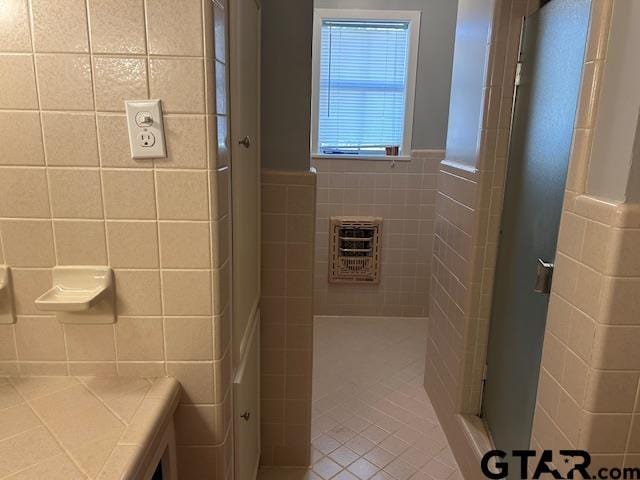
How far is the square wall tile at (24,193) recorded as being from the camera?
954 mm

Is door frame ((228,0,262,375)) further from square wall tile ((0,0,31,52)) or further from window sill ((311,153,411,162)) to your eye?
window sill ((311,153,411,162))

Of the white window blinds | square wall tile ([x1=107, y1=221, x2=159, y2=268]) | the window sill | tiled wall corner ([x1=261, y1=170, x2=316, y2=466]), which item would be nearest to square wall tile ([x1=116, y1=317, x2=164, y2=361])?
square wall tile ([x1=107, y1=221, x2=159, y2=268])

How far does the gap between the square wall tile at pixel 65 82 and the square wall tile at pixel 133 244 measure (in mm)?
256

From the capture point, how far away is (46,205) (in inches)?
38.2

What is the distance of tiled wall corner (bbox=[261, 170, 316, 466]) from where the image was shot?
70.4 inches

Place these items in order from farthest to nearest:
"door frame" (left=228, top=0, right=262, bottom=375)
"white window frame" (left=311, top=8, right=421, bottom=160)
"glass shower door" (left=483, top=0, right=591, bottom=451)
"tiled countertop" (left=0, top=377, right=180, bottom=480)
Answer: "white window frame" (left=311, top=8, right=421, bottom=160) → "glass shower door" (left=483, top=0, right=591, bottom=451) → "door frame" (left=228, top=0, right=262, bottom=375) → "tiled countertop" (left=0, top=377, right=180, bottom=480)

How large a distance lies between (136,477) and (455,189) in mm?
1901

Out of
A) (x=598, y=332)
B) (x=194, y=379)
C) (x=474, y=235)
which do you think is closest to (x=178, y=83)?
(x=194, y=379)

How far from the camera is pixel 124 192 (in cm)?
97

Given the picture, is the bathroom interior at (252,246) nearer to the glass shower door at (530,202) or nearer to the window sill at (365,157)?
the glass shower door at (530,202)

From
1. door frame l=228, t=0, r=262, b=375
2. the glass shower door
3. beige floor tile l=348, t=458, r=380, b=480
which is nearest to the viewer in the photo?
door frame l=228, t=0, r=262, b=375

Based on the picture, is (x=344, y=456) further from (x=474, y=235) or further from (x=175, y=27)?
(x=175, y=27)

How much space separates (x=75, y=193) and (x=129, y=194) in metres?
0.11

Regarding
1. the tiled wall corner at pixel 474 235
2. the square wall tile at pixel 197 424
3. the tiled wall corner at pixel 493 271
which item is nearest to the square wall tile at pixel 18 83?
the square wall tile at pixel 197 424
